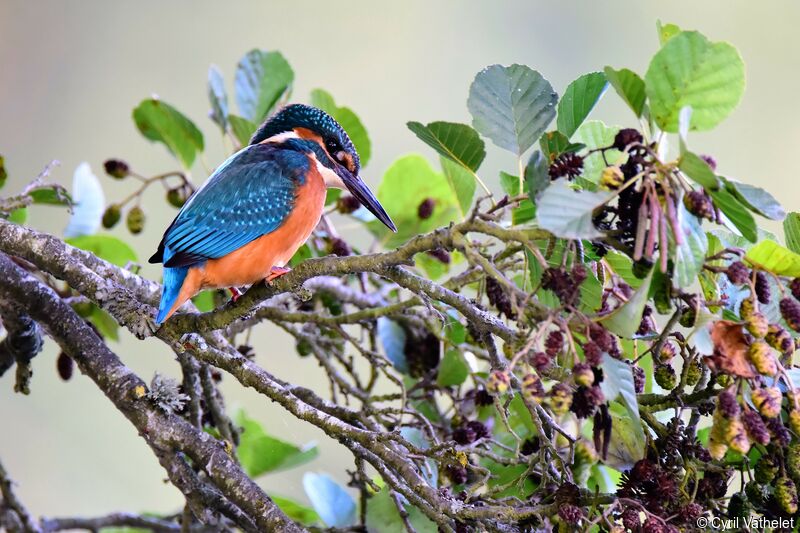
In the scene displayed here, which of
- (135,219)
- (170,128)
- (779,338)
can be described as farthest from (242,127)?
(779,338)

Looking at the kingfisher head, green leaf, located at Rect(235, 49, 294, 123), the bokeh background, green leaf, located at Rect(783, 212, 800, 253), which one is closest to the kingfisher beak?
the kingfisher head

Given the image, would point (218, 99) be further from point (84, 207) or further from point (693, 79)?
point (693, 79)

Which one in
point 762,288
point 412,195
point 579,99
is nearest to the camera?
point 762,288

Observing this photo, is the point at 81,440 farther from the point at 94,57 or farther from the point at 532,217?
the point at 532,217

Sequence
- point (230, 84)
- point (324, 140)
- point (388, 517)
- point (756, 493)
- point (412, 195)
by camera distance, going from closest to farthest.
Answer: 1. point (756, 493)
2. point (388, 517)
3. point (324, 140)
4. point (412, 195)
5. point (230, 84)

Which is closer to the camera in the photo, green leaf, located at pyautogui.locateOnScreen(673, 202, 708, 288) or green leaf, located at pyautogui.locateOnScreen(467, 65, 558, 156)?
green leaf, located at pyautogui.locateOnScreen(673, 202, 708, 288)

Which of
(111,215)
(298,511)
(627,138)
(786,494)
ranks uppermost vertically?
(111,215)

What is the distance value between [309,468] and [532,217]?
10.2ft

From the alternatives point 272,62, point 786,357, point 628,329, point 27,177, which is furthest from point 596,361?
point 27,177

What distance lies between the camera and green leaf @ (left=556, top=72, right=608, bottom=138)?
130cm

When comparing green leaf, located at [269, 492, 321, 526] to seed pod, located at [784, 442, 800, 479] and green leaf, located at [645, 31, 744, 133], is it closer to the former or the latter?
seed pod, located at [784, 442, 800, 479]

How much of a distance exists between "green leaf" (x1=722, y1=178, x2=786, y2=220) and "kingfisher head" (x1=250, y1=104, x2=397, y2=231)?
93 centimetres

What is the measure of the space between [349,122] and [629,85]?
41.4 inches

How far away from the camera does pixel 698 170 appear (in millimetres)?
1016
